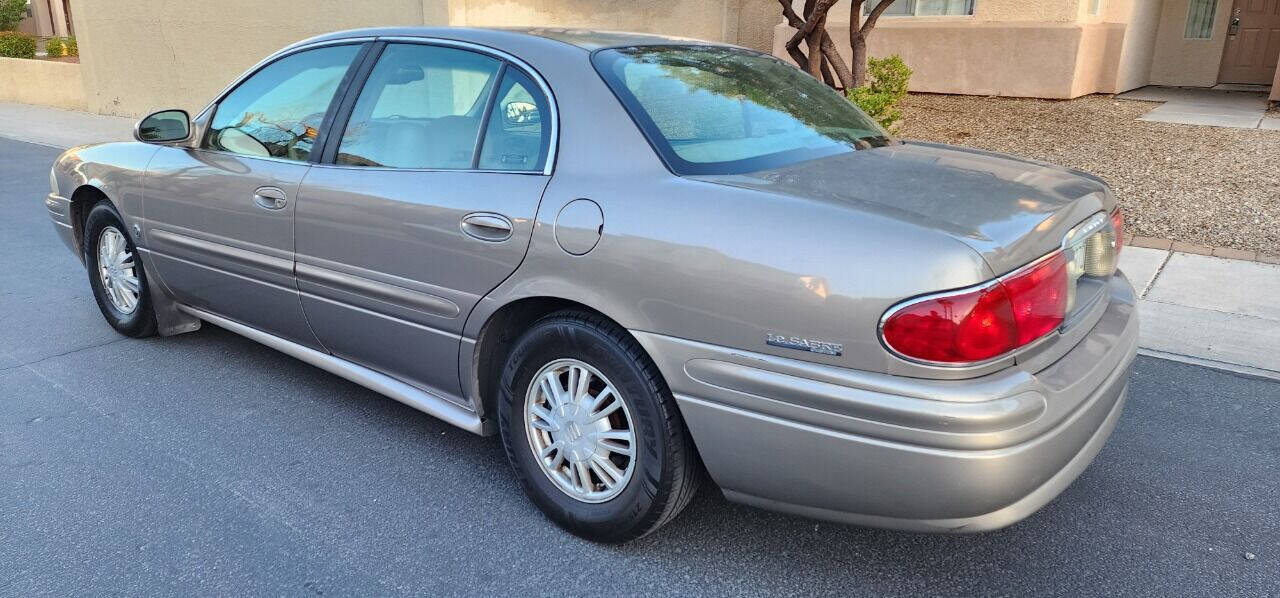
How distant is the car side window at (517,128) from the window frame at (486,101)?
0.02 metres

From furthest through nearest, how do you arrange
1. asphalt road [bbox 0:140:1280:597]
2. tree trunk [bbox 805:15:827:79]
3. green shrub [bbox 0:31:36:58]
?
green shrub [bbox 0:31:36:58] < tree trunk [bbox 805:15:827:79] < asphalt road [bbox 0:140:1280:597]

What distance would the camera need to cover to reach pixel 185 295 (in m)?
4.30

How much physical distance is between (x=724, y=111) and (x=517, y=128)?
0.69 m

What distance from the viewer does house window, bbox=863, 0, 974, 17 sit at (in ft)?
39.7

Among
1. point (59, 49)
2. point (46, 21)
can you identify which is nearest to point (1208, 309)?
point (59, 49)

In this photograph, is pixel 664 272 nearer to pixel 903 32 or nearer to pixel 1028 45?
pixel 1028 45

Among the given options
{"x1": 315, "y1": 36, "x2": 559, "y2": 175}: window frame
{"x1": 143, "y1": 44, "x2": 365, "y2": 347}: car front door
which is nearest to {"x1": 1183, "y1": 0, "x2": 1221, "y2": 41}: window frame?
{"x1": 315, "y1": 36, "x2": 559, "y2": 175}: window frame

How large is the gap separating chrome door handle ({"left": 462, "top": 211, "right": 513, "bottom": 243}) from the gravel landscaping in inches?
224

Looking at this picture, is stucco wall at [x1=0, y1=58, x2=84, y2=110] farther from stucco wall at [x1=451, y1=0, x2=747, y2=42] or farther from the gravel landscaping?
the gravel landscaping

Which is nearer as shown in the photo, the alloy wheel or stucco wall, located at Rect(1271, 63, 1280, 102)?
the alloy wheel

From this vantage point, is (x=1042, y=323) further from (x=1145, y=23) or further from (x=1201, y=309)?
(x=1145, y=23)

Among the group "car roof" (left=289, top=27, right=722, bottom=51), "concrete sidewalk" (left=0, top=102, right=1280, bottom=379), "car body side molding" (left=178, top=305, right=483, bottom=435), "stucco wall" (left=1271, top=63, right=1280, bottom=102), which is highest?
"car roof" (left=289, top=27, right=722, bottom=51)

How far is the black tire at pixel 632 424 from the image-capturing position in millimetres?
2594

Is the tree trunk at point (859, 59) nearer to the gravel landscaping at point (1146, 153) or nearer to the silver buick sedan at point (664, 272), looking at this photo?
the gravel landscaping at point (1146, 153)
